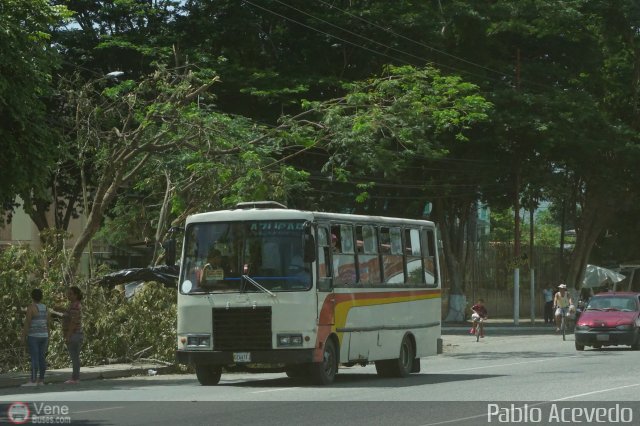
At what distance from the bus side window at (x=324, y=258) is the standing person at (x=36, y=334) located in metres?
5.24

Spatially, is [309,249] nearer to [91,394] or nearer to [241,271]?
[241,271]

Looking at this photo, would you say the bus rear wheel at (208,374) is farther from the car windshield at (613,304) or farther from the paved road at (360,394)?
the car windshield at (613,304)

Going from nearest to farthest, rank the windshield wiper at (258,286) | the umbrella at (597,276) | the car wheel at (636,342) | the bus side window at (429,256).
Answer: the windshield wiper at (258,286) < the bus side window at (429,256) < the car wheel at (636,342) < the umbrella at (597,276)

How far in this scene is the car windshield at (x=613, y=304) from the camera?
3338 centimetres

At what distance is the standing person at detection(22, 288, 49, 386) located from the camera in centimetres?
2169

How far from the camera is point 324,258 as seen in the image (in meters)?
20.8

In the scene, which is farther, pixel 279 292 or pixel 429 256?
pixel 429 256

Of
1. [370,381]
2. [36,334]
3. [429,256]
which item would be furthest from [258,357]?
[429,256]

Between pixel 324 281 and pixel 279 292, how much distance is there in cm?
87

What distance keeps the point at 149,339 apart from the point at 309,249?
323 inches

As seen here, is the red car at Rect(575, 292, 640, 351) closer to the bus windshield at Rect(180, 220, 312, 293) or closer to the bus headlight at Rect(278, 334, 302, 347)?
the bus windshield at Rect(180, 220, 312, 293)

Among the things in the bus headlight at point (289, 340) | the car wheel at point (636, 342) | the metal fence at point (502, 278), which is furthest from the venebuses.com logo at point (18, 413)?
the metal fence at point (502, 278)

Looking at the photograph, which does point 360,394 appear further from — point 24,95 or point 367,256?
point 24,95

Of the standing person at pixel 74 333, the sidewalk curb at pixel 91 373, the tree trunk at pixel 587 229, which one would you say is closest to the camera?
the standing person at pixel 74 333
